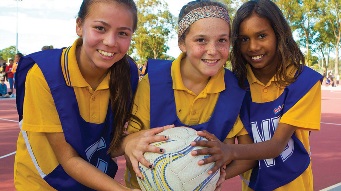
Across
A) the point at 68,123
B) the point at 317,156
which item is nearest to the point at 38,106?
the point at 68,123

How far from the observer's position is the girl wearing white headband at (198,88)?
2.31m

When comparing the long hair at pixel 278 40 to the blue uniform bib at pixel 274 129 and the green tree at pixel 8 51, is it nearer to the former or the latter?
the blue uniform bib at pixel 274 129

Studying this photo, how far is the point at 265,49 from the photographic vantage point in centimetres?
256

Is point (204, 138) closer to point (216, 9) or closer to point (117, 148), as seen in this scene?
point (117, 148)

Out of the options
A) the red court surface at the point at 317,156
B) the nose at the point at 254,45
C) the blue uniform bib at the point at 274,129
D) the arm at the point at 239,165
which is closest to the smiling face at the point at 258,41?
the nose at the point at 254,45

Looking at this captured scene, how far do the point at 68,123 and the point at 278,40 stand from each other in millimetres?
1350

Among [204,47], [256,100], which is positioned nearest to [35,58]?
[204,47]

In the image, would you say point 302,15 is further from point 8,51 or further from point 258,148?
point 8,51

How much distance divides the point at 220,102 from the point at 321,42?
142 ft

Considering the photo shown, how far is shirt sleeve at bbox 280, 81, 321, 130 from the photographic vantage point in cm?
246

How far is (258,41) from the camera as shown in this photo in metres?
2.55

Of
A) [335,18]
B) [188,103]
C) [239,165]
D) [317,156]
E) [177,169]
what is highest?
[335,18]

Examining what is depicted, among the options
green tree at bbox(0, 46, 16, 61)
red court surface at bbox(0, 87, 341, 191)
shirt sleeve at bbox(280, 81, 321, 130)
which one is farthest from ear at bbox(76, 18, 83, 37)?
green tree at bbox(0, 46, 16, 61)

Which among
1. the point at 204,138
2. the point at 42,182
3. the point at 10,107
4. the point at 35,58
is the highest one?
the point at 35,58
